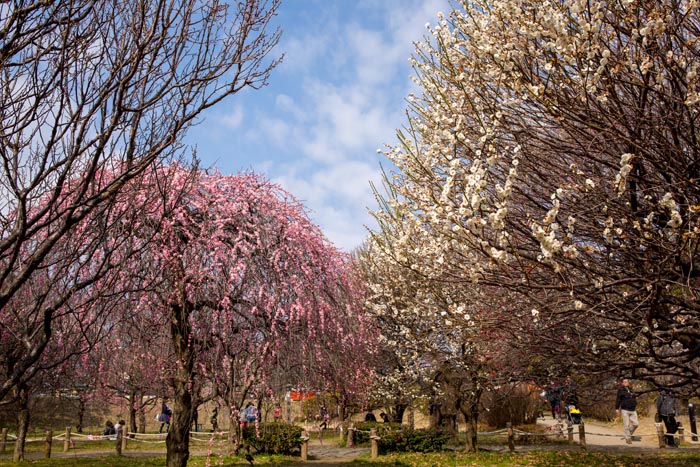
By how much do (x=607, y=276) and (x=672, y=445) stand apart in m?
12.7

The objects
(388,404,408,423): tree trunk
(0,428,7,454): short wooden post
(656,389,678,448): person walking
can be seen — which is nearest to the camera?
(656,389,678,448): person walking

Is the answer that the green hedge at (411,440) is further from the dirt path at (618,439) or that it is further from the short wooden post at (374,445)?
the dirt path at (618,439)

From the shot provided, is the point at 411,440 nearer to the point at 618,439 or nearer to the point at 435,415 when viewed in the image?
the point at 435,415

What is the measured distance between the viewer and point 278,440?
17562 millimetres

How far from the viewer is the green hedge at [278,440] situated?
691 inches

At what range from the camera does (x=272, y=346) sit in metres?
8.34

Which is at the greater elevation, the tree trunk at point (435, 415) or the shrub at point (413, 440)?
Answer: the tree trunk at point (435, 415)

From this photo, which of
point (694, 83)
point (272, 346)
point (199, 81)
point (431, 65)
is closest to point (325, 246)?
point (272, 346)

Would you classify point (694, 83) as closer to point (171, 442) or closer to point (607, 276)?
point (607, 276)

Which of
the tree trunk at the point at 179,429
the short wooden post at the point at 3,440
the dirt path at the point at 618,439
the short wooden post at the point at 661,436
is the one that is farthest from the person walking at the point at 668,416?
the short wooden post at the point at 3,440

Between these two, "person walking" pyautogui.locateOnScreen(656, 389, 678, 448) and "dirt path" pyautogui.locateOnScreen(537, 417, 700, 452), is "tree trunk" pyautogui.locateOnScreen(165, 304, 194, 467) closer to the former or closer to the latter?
"dirt path" pyautogui.locateOnScreen(537, 417, 700, 452)

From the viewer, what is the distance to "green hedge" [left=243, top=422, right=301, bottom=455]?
1756 centimetres

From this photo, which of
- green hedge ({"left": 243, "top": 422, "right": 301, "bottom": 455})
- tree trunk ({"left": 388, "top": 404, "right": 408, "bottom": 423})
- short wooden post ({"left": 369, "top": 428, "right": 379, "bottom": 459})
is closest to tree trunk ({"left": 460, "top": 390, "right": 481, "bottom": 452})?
short wooden post ({"left": 369, "top": 428, "right": 379, "bottom": 459})

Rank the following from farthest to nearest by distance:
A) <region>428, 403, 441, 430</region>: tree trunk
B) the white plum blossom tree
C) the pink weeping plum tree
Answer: <region>428, 403, 441, 430</region>: tree trunk, the pink weeping plum tree, the white plum blossom tree
